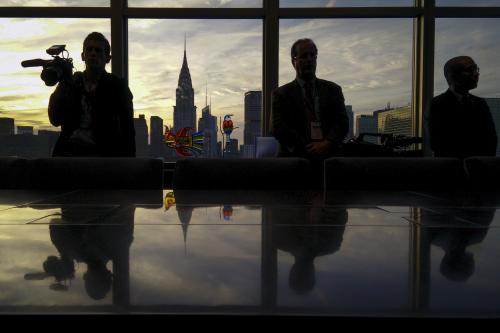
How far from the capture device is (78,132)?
1.94 metres

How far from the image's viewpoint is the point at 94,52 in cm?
202

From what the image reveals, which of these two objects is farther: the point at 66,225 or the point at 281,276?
the point at 66,225

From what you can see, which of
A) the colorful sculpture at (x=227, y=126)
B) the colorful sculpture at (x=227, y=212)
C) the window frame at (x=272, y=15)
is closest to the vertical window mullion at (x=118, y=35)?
the window frame at (x=272, y=15)

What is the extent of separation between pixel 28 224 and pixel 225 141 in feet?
11.7

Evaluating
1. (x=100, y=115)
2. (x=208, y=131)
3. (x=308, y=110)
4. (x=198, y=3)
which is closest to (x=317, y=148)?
(x=308, y=110)

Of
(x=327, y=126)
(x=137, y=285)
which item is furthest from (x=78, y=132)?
(x=137, y=285)

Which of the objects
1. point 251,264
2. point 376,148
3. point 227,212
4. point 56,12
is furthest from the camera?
point 56,12

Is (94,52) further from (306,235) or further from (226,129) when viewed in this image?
(226,129)

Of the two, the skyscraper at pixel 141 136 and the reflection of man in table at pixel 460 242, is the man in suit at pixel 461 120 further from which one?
the skyscraper at pixel 141 136

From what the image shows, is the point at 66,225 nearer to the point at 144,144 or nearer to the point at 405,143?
the point at 405,143

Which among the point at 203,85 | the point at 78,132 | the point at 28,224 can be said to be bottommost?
the point at 28,224

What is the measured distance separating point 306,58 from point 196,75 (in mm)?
2366

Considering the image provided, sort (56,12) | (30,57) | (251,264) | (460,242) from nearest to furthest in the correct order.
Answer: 1. (251,264)
2. (460,242)
3. (56,12)
4. (30,57)

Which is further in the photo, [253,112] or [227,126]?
[253,112]
